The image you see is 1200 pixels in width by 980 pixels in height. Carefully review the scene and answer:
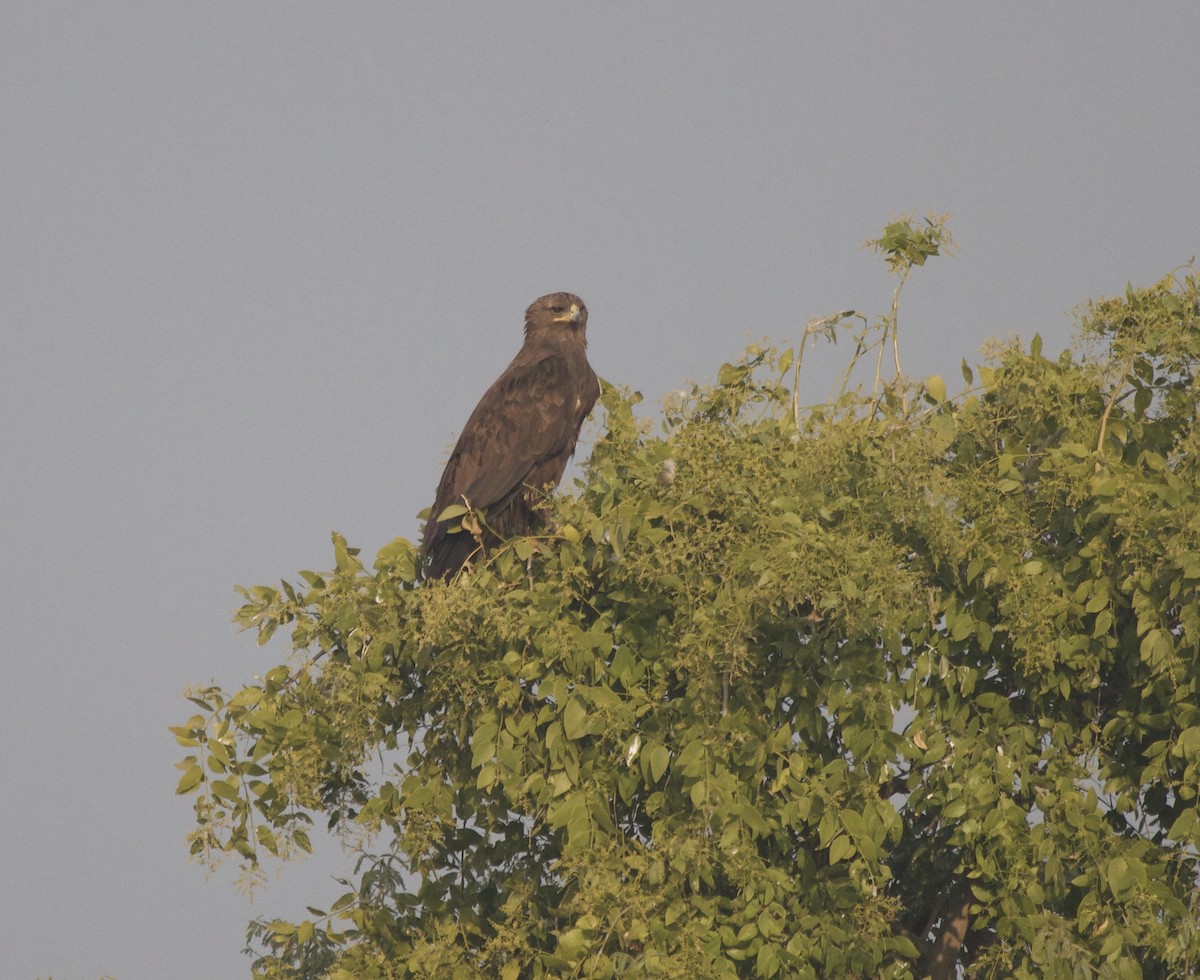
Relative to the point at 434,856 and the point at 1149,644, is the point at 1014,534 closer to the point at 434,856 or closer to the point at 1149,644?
the point at 1149,644

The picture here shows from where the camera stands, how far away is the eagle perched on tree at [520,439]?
677 centimetres

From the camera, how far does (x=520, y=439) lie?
22.9ft

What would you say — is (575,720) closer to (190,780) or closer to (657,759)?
(657,759)

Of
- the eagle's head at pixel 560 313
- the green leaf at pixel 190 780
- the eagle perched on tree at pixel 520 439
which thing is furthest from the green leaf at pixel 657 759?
the eagle's head at pixel 560 313

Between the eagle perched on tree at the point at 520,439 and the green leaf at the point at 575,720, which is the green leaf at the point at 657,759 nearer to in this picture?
the green leaf at the point at 575,720

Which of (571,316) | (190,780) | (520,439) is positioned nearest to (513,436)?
(520,439)

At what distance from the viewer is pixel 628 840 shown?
4.52 metres

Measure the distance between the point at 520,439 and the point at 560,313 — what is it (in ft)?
4.29

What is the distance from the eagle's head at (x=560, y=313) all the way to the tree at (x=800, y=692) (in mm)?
2992

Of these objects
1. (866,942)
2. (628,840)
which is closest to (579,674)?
(628,840)

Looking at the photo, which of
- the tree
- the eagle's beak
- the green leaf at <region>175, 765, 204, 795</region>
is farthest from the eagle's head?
the green leaf at <region>175, 765, 204, 795</region>

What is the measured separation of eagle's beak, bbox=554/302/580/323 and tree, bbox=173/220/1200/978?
9.78 ft

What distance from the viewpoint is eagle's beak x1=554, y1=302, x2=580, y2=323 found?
26.2ft

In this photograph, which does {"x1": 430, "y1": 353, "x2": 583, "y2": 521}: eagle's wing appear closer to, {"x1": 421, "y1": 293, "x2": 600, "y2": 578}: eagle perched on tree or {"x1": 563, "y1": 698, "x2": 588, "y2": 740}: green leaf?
{"x1": 421, "y1": 293, "x2": 600, "y2": 578}: eagle perched on tree
